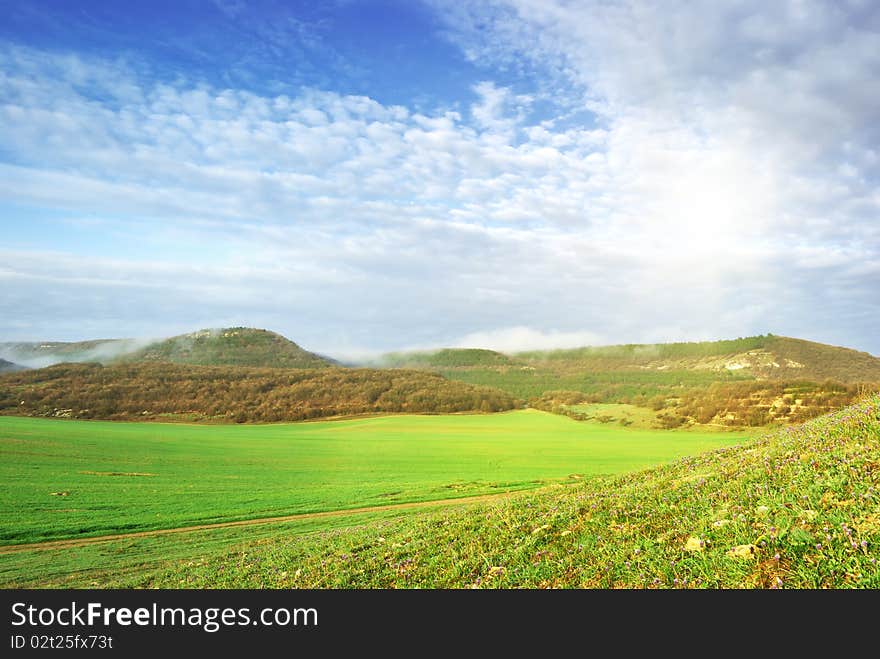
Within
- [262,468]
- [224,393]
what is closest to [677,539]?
[262,468]

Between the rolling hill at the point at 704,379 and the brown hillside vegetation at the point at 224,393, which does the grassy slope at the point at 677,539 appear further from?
the brown hillside vegetation at the point at 224,393

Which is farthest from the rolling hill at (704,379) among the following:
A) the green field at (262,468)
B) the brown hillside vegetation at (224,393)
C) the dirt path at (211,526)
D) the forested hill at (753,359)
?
the dirt path at (211,526)

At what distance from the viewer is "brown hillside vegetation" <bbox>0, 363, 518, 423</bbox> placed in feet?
314

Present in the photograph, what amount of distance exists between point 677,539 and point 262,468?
141ft

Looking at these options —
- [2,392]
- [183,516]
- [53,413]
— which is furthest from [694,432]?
[2,392]

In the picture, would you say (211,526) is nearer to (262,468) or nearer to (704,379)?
(262,468)

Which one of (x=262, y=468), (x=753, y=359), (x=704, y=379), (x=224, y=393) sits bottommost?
(x=262, y=468)

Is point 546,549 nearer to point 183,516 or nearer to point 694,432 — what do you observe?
point 183,516

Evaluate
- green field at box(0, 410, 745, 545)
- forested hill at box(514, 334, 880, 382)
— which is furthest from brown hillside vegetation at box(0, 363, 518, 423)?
forested hill at box(514, 334, 880, 382)

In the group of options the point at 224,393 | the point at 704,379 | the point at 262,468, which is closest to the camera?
the point at 262,468

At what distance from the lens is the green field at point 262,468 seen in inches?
1071

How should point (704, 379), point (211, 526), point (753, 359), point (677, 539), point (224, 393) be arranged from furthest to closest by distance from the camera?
point (753, 359)
point (704, 379)
point (224, 393)
point (211, 526)
point (677, 539)

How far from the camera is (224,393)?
105562mm

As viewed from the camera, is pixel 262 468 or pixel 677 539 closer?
pixel 677 539
